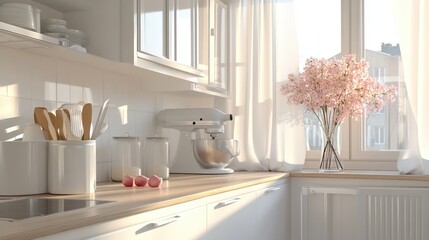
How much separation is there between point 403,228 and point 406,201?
0.15 meters

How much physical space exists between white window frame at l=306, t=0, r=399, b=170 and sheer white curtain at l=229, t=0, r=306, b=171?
316mm

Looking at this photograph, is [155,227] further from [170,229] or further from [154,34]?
[154,34]

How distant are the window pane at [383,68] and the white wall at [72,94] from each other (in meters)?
1.29

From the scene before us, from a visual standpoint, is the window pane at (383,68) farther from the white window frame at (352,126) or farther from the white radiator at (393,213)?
the white radiator at (393,213)

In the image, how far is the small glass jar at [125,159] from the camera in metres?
2.74

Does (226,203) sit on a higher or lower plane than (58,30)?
lower

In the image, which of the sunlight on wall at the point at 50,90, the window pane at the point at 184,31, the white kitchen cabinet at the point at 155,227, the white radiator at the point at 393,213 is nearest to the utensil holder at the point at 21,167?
the sunlight on wall at the point at 50,90

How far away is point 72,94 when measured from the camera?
2609 mm

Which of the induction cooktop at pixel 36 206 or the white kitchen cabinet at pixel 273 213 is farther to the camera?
the white kitchen cabinet at pixel 273 213

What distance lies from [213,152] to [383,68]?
1260 mm

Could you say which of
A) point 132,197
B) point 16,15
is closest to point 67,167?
point 132,197

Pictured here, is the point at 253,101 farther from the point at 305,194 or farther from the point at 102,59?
the point at 102,59

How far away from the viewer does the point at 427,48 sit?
3373 mm

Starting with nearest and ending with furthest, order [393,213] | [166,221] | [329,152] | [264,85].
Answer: [166,221] < [393,213] < [329,152] < [264,85]
